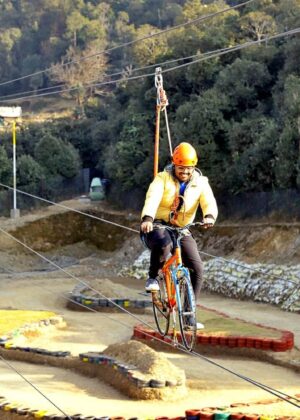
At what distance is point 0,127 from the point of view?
68375 millimetres

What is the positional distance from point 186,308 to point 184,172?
180 cm

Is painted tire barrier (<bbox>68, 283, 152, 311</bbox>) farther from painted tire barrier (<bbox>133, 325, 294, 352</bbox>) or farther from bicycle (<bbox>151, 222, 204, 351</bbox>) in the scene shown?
bicycle (<bbox>151, 222, 204, 351</bbox>)

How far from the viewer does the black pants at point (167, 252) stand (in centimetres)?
1162

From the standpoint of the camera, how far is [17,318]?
29.3 meters

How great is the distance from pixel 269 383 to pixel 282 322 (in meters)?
8.50

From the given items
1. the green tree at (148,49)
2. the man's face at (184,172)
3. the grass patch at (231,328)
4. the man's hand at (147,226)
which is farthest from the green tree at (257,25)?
the man's hand at (147,226)

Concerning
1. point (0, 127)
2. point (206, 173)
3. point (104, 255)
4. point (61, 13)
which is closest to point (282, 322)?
point (206, 173)

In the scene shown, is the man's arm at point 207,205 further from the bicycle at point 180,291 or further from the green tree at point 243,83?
the green tree at point 243,83

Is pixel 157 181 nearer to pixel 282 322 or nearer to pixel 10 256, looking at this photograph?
pixel 282 322

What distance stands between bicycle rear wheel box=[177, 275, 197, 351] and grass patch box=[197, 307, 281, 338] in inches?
476

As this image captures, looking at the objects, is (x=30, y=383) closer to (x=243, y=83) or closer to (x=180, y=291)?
(x=180, y=291)

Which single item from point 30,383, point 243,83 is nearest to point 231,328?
point 30,383

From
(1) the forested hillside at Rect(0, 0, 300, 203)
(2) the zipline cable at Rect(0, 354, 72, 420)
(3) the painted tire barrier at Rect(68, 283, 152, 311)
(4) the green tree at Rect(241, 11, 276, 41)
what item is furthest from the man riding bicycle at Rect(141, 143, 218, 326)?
(4) the green tree at Rect(241, 11, 276, 41)

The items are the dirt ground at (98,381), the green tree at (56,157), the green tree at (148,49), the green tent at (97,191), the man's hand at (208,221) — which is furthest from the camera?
the green tree at (148,49)
